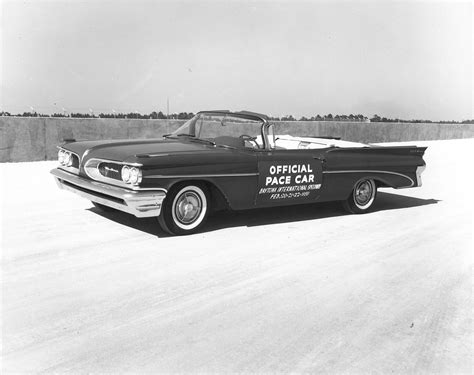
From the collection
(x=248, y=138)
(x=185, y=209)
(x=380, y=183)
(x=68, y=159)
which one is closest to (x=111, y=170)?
(x=185, y=209)

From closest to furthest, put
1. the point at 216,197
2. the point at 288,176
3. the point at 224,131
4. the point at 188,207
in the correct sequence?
the point at 188,207, the point at 216,197, the point at 288,176, the point at 224,131

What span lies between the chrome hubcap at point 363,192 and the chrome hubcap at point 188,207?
2.44m

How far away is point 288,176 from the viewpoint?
5.95 m

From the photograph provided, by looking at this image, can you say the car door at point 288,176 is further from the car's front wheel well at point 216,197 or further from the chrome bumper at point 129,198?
the chrome bumper at point 129,198

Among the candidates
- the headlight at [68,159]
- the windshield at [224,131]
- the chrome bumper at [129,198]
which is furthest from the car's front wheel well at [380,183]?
the headlight at [68,159]

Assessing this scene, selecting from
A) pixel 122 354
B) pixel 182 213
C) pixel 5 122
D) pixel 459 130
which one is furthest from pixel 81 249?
pixel 459 130

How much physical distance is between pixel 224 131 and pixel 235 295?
302 centimetres

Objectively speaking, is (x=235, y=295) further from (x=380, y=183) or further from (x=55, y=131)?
(x=55, y=131)

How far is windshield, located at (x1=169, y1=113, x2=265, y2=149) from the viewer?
5895 mm

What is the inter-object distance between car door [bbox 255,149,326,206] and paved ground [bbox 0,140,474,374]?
309mm

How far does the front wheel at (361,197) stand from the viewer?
267 inches

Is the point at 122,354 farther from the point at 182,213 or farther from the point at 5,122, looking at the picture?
the point at 5,122

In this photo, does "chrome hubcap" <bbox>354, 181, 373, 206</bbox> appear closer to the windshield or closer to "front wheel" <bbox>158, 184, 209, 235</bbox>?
the windshield

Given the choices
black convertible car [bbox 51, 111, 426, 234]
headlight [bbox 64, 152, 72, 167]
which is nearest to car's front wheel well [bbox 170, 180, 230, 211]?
black convertible car [bbox 51, 111, 426, 234]
